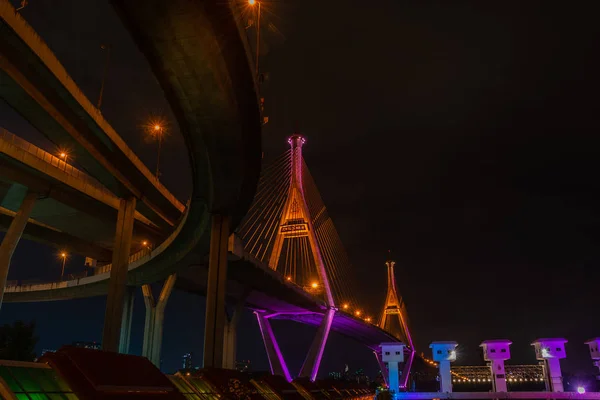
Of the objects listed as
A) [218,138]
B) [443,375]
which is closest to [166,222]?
[218,138]

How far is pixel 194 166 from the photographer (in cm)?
1964

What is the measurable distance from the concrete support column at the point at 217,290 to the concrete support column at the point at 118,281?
5.22m

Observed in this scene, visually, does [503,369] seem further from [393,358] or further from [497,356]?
[393,358]

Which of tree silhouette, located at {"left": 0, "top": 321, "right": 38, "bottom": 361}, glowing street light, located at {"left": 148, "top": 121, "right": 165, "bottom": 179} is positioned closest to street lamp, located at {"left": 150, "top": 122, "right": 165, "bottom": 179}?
glowing street light, located at {"left": 148, "top": 121, "right": 165, "bottom": 179}

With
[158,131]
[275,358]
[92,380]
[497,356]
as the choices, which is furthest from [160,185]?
[497,356]

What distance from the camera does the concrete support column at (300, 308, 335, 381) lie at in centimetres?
4690

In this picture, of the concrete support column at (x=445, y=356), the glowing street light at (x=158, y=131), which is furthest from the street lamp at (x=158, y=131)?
the concrete support column at (x=445, y=356)

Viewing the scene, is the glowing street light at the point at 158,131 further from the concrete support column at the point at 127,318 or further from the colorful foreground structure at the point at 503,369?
the colorful foreground structure at the point at 503,369

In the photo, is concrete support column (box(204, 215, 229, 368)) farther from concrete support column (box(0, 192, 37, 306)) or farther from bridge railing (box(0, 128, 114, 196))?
concrete support column (box(0, 192, 37, 306))

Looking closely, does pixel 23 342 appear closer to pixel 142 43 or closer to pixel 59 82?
pixel 59 82

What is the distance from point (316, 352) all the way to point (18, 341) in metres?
25.0

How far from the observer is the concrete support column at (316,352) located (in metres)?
46.9

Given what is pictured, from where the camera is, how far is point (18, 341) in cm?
4100

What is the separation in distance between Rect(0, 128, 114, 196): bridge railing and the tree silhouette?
64.9ft
